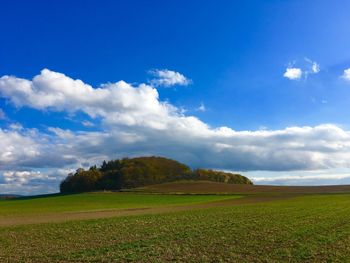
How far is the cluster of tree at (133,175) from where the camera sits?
146 metres

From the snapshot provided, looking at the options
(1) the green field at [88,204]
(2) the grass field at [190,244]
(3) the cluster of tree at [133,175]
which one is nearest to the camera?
(2) the grass field at [190,244]

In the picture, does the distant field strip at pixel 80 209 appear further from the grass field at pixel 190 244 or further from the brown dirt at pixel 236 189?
the brown dirt at pixel 236 189

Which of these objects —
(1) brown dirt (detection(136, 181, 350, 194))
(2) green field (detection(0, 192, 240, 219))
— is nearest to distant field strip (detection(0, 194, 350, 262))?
(2) green field (detection(0, 192, 240, 219))

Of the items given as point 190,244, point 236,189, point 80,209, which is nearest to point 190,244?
point 190,244

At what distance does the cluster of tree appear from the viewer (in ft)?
479

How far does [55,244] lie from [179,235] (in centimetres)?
Answer: 678

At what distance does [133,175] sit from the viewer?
14988cm

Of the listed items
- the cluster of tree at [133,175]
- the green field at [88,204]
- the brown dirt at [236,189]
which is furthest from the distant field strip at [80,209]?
the cluster of tree at [133,175]

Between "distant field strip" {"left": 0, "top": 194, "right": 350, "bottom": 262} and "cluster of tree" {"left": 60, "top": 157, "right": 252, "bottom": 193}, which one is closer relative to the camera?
"distant field strip" {"left": 0, "top": 194, "right": 350, "bottom": 262}

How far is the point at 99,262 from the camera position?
17.5m

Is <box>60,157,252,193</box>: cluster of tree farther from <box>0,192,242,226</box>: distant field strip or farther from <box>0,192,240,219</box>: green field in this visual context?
<box>0,192,242,226</box>: distant field strip

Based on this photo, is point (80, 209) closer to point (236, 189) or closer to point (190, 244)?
point (190, 244)

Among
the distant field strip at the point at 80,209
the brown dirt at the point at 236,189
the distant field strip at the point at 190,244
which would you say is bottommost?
the distant field strip at the point at 190,244

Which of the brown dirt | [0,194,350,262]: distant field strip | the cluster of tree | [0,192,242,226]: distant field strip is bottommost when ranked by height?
[0,194,350,262]: distant field strip
